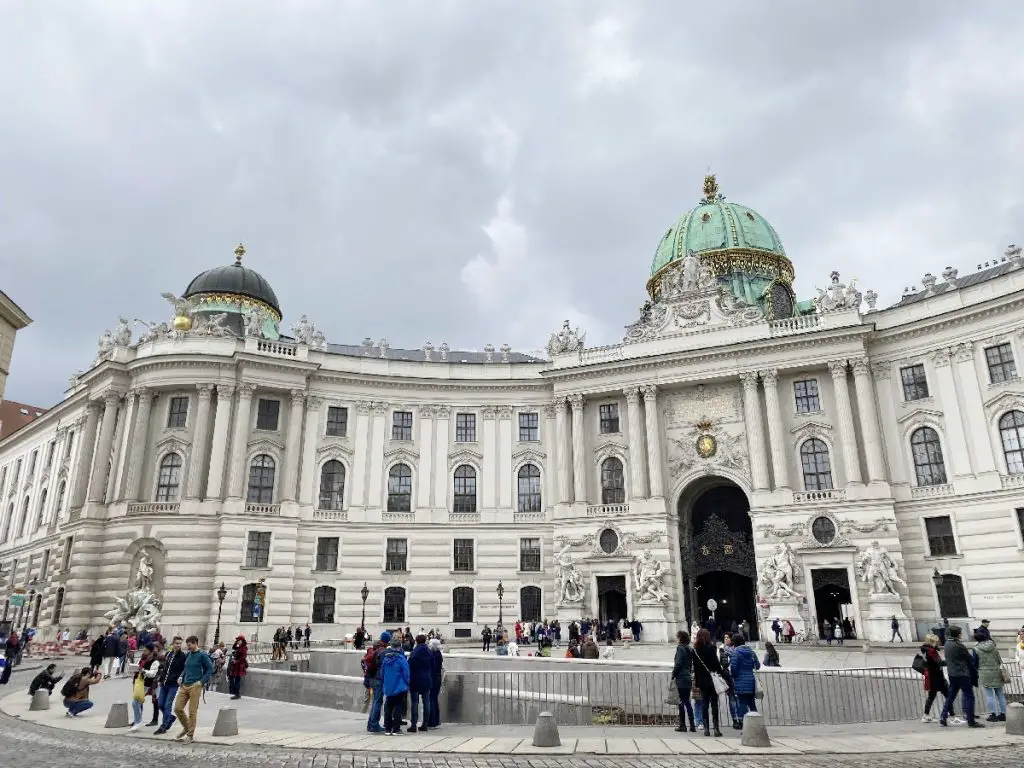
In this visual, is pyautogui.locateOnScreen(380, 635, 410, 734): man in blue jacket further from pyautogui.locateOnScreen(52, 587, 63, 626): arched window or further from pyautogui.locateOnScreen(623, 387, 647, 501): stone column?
pyautogui.locateOnScreen(52, 587, 63, 626): arched window

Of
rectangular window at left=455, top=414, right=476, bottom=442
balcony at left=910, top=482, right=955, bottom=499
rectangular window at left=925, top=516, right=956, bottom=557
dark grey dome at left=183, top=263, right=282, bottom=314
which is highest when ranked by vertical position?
dark grey dome at left=183, top=263, right=282, bottom=314

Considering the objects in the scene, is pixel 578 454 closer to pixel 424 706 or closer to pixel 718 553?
pixel 718 553

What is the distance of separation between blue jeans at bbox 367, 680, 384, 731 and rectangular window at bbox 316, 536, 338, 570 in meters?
32.0

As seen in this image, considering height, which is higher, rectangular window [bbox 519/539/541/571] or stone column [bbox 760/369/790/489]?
stone column [bbox 760/369/790/489]

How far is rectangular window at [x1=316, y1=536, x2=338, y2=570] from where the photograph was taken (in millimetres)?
46281

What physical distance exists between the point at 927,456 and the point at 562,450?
20428 millimetres

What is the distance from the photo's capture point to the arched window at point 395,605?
4600 cm

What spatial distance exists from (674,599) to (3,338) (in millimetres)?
34133

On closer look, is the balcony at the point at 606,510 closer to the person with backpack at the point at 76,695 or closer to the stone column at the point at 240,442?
the stone column at the point at 240,442

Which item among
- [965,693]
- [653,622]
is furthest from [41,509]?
[965,693]

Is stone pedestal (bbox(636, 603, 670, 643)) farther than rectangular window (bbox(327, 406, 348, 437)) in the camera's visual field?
No

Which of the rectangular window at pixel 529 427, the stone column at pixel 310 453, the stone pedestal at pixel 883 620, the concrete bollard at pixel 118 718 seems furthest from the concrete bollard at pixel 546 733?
the rectangular window at pixel 529 427

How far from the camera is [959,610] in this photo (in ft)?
124

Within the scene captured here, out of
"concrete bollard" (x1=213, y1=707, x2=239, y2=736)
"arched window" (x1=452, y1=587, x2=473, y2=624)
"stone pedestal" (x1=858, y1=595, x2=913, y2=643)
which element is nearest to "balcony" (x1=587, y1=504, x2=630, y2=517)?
"arched window" (x1=452, y1=587, x2=473, y2=624)
